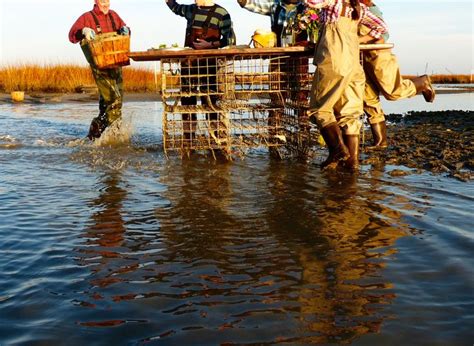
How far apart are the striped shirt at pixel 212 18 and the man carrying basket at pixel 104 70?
3.80 feet

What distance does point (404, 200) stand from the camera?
15.3 feet

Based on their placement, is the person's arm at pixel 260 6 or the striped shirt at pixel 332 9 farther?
the person's arm at pixel 260 6

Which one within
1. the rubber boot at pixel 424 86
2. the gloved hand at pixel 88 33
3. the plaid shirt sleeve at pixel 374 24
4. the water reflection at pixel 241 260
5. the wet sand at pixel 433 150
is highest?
the gloved hand at pixel 88 33

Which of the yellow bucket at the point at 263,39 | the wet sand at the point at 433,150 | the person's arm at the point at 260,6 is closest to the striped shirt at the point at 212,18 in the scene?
the person's arm at the point at 260,6

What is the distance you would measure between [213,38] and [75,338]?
5.99 meters

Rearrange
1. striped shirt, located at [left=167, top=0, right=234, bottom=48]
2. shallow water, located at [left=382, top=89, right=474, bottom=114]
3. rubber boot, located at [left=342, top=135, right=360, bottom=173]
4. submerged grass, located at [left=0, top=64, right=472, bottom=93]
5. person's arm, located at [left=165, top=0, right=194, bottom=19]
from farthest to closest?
submerged grass, located at [left=0, top=64, right=472, bottom=93], shallow water, located at [left=382, top=89, right=474, bottom=114], person's arm, located at [left=165, top=0, right=194, bottom=19], striped shirt, located at [left=167, top=0, right=234, bottom=48], rubber boot, located at [left=342, top=135, right=360, bottom=173]

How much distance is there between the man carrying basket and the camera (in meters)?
8.59

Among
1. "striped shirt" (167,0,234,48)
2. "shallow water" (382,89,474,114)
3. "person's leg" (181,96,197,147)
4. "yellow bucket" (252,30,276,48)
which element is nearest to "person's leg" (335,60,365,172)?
"yellow bucket" (252,30,276,48)

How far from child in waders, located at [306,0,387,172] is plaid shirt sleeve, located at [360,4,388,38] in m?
0.32

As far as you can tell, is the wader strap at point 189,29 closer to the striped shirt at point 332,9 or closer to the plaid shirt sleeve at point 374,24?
the striped shirt at point 332,9

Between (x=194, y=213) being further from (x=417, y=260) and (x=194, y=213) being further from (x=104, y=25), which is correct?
(x=104, y=25)

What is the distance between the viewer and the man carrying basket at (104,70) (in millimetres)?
8586

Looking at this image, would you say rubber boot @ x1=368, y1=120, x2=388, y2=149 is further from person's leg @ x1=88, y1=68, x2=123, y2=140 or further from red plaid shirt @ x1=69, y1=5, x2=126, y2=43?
red plaid shirt @ x1=69, y1=5, x2=126, y2=43

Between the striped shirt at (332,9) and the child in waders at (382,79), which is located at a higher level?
the striped shirt at (332,9)
